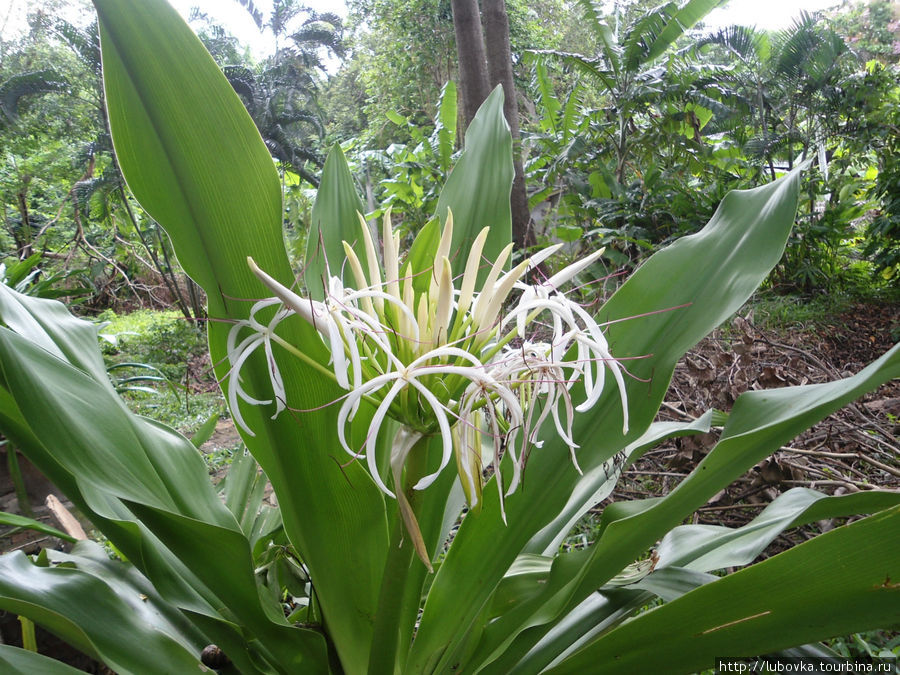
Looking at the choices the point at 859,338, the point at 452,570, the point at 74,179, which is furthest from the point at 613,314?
the point at 74,179

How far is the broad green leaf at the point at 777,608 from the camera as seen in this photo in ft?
1.89

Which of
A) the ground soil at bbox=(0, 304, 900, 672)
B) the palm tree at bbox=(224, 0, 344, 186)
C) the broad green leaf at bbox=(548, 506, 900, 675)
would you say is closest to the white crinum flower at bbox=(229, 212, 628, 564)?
the broad green leaf at bbox=(548, 506, 900, 675)

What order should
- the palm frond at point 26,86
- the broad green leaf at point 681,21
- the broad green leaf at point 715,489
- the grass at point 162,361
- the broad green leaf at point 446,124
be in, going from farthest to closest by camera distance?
the palm frond at point 26,86 < the broad green leaf at point 681,21 < the broad green leaf at point 446,124 < the grass at point 162,361 < the broad green leaf at point 715,489

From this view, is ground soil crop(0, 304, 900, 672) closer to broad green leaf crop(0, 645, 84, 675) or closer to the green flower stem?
broad green leaf crop(0, 645, 84, 675)

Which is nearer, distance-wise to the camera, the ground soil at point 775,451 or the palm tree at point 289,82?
the ground soil at point 775,451

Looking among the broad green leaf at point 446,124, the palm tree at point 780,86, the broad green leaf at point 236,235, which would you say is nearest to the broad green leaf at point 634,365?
the broad green leaf at point 236,235

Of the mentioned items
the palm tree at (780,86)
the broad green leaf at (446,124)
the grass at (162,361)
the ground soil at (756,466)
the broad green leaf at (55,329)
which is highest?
the palm tree at (780,86)

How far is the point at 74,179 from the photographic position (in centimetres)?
863

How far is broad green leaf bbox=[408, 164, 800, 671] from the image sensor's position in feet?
2.58

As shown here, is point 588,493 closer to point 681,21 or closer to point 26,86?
point 681,21

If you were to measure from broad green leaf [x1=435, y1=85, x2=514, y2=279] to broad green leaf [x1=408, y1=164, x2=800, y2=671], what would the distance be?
0.29m

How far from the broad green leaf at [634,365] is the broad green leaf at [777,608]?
173 mm

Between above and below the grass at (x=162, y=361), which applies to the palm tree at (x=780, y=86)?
above

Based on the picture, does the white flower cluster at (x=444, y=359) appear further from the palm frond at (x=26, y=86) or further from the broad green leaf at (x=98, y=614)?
the palm frond at (x=26, y=86)
